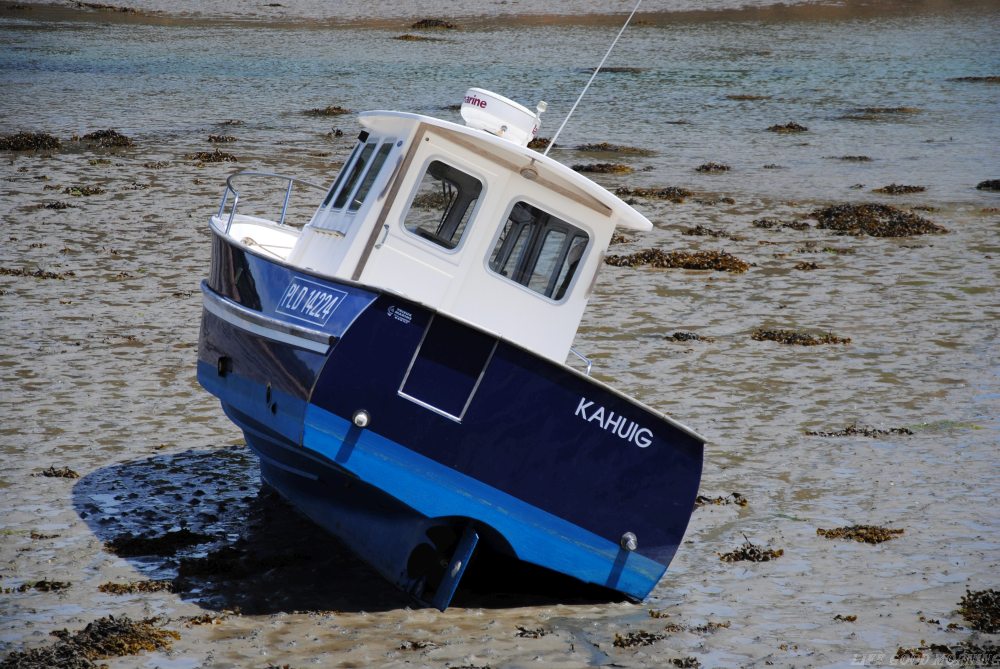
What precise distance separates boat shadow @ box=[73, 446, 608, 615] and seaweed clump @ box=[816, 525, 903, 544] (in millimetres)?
2362

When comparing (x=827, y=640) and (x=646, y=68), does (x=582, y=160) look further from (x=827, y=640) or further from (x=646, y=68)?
(x=827, y=640)

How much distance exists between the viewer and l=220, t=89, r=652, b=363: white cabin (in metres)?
9.70

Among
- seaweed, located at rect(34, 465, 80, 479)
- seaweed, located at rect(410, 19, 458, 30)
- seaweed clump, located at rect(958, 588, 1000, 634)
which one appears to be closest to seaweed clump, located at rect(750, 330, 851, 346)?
seaweed clump, located at rect(958, 588, 1000, 634)

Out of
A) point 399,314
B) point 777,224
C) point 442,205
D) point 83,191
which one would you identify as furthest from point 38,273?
point 777,224

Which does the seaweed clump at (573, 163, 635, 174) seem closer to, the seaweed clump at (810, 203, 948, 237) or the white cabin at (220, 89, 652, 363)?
the seaweed clump at (810, 203, 948, 237)

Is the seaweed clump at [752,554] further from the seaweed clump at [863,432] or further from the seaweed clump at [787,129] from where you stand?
the seaweed clump at [787,129]

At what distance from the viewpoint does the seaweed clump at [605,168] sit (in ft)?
88.0

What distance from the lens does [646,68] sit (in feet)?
146

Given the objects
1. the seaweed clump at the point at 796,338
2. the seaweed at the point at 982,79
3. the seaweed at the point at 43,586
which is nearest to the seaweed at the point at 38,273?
the seaweed at the point at 43,586

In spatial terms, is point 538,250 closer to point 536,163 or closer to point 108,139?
point 536,163

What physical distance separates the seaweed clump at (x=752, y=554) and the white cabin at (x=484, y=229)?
215cm

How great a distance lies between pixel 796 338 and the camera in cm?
1584

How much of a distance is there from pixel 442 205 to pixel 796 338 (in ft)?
24.6

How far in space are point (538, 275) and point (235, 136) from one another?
21.0m
